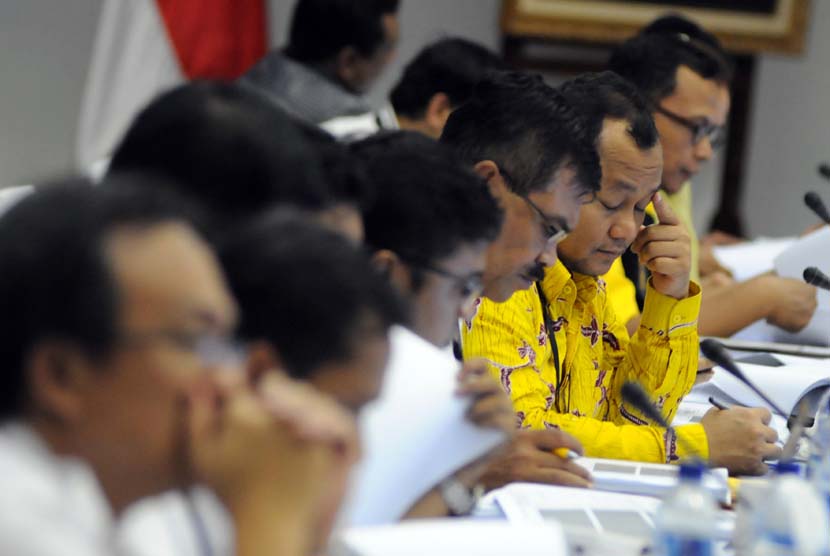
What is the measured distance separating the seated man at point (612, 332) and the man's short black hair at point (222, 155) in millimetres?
582

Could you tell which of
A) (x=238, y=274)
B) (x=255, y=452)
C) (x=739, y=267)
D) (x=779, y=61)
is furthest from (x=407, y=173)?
(x=779, y=61)

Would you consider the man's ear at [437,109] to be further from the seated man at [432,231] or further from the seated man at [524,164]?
the seated man at [432,231]

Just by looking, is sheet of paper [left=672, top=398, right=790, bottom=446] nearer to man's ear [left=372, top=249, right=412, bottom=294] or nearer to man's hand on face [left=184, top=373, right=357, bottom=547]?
man's ear [left=372, top=249, right=412, bottom=294]

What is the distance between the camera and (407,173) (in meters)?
1.34

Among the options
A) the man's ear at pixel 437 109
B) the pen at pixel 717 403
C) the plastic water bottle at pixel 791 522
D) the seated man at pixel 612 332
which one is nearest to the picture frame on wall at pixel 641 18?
the man's ear at pixel 437 109

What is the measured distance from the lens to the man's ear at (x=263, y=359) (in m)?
0.91

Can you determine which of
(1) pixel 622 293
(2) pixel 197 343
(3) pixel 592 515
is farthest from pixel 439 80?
(2) pixel 197 343

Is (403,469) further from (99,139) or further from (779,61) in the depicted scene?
(779,61)

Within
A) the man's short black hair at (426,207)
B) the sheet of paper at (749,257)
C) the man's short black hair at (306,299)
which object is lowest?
the sheet of paper at (749,257)

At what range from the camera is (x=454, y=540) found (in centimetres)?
103

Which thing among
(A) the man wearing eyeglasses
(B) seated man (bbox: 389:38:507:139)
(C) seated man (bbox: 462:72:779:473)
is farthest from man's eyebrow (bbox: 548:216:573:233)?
(B) seated man (bbox: 389:38:507:139)

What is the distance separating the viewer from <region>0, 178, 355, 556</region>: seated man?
2.49ft

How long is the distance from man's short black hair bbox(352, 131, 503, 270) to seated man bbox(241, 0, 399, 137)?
5.23 ft

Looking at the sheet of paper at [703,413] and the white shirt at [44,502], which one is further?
the sheet of paper at [703,413]
